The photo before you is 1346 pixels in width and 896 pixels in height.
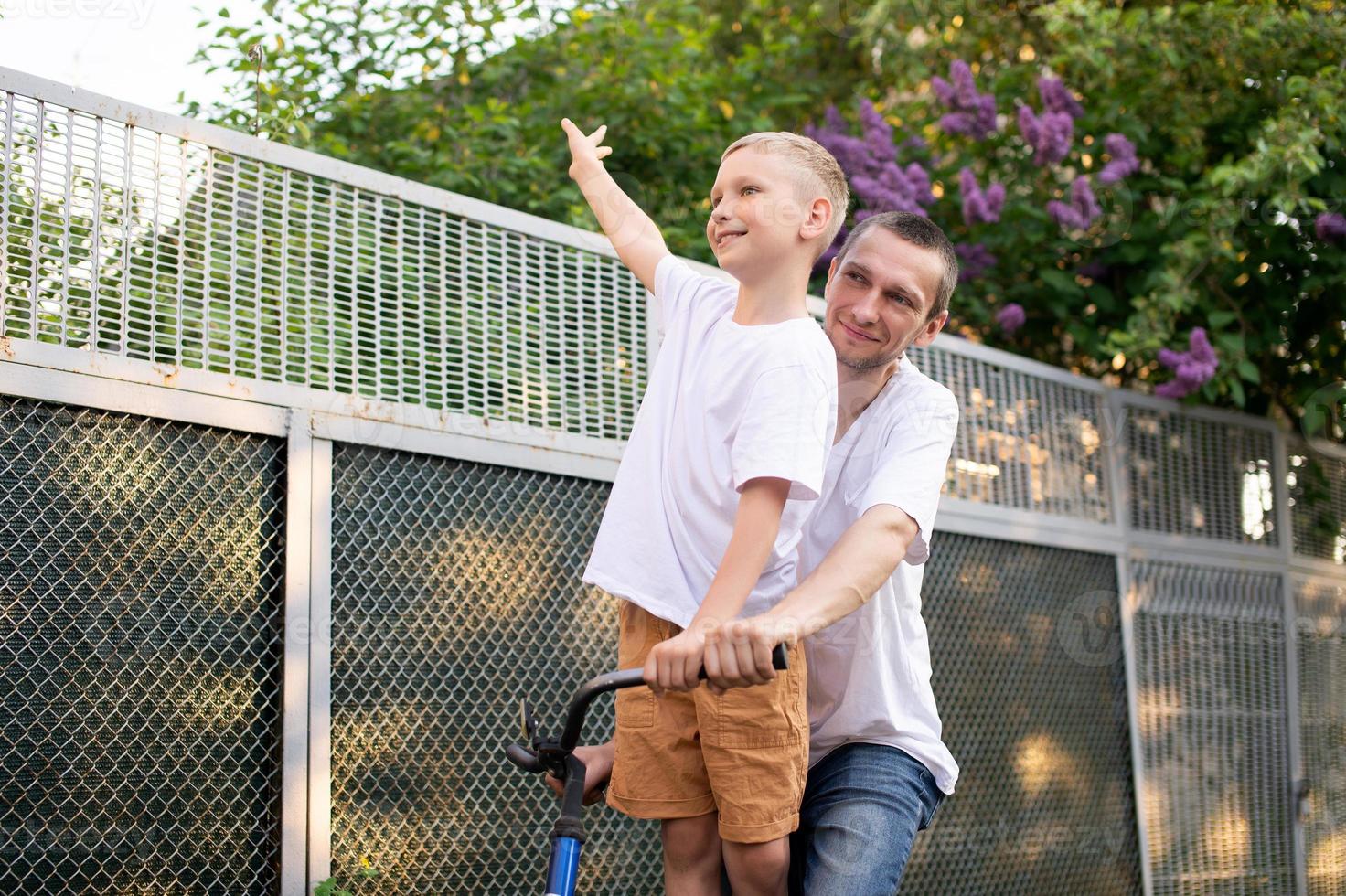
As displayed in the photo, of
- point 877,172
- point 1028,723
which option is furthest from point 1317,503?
point 877,172

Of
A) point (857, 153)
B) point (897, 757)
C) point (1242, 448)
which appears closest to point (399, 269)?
point (897, 757)

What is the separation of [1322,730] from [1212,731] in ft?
2.90

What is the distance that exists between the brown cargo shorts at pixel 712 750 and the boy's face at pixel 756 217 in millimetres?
608

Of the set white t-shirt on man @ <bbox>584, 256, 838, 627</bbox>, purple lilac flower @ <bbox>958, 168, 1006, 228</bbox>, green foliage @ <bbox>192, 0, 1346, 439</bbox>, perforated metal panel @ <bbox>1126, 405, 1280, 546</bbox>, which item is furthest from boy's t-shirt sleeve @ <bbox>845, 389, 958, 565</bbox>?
purple lilac flower @ <bbox>958, 168, 1006, 228</bbox>

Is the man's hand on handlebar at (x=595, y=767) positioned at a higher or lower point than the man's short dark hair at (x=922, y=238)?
lower

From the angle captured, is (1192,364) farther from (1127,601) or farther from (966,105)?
(966,105)

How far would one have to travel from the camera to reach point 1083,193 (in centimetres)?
597

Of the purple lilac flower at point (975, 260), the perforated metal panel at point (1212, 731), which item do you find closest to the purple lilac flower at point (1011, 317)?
the purple lilac flower at point (975, 260)

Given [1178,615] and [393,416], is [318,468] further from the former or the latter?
[1178,615]

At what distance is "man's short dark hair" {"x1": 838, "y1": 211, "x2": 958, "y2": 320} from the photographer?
249 centimetres

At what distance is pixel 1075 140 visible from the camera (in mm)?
6520

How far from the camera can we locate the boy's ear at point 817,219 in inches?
86.9

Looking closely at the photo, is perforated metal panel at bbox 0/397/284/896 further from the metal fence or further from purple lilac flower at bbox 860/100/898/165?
purple lilac flower at bbox 860/100/898/165

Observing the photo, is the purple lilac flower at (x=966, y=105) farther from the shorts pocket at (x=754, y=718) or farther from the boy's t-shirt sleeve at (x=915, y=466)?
the shorts pocket at (x=754, y=718)
